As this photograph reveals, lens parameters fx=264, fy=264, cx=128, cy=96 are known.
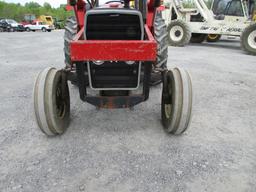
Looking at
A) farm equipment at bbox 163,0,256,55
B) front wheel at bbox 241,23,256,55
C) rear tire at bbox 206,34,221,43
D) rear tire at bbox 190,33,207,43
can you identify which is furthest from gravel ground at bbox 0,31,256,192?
rear tire at bbox 206,34,221,43

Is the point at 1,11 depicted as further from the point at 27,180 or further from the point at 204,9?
the point at 27,180

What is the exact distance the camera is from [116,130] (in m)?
3.18

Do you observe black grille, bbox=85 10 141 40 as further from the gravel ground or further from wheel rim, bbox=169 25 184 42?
wheel rim, bbox=169 25 184 42

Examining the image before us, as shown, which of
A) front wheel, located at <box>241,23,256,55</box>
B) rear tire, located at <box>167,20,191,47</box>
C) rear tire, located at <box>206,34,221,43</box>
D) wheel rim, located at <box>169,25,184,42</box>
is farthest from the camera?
rear tire, located at <box>206,34,221,43</box>

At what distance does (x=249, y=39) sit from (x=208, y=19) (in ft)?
6.02

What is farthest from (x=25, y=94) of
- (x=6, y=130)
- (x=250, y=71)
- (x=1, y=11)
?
(x=1, y=11)

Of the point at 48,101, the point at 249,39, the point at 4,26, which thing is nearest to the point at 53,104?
the point at 48,101

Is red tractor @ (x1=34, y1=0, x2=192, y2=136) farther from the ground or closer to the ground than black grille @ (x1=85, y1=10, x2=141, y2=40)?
closer to the ground

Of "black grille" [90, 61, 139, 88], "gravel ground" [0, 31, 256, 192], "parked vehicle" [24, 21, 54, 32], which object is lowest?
"gravel ground" [0, 31, 256, 192]

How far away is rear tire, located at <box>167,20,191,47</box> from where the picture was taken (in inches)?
→ 399

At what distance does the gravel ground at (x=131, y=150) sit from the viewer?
228cm

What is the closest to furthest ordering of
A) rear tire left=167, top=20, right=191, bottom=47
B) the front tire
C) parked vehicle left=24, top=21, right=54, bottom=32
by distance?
the front tire, rear tire left=167, top=20, right=191, bottom=47, parked vehicle left=24, top=21, right=54, bottom=32

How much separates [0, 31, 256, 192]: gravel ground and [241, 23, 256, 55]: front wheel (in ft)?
17.2

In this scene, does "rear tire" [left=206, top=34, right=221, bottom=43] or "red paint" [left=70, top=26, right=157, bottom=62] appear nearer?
"red paint" [left=70, top=26, right=157, bottom=62]
